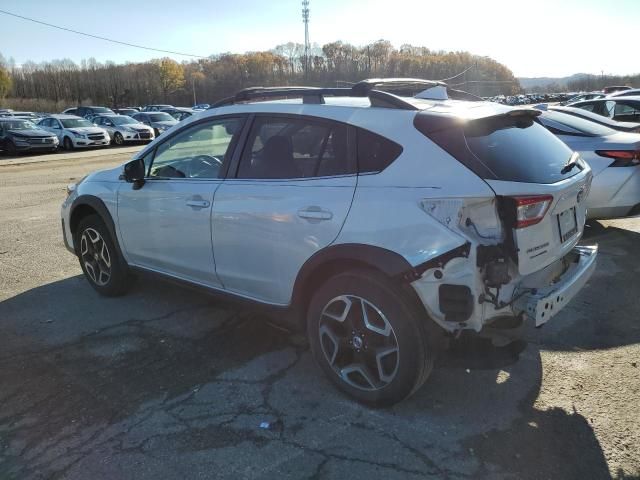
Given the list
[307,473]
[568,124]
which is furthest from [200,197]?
[568,124]

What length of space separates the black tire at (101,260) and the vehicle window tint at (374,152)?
273 centimetres

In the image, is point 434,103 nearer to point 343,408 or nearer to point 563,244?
point 563,244

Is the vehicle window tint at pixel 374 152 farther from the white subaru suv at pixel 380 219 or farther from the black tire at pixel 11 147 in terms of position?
the black tire at pixel 11 147

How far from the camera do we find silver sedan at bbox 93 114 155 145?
2820 cm

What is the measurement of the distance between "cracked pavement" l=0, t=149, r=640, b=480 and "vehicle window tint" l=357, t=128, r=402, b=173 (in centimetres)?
109

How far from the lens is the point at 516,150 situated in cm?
301

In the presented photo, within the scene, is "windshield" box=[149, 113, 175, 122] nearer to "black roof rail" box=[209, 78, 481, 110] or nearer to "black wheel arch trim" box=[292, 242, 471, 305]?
"black roof rail" box=[209, 78, 481, 110]

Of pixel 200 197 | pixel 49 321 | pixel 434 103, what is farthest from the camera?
pixel 49 321

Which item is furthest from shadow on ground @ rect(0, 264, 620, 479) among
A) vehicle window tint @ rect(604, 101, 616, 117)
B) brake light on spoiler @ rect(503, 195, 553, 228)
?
vehicle window tint @ rect(604, 101, 616, 117)

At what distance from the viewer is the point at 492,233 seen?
2.69 metres

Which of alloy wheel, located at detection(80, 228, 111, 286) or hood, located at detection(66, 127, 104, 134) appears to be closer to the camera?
alloy wheel, located at detection(80, 228, 111, 286)

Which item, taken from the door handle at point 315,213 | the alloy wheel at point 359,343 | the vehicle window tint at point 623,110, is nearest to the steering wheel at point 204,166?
the door handle at point 315,213

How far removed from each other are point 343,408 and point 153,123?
3175cm

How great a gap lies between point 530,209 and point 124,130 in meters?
28.6
